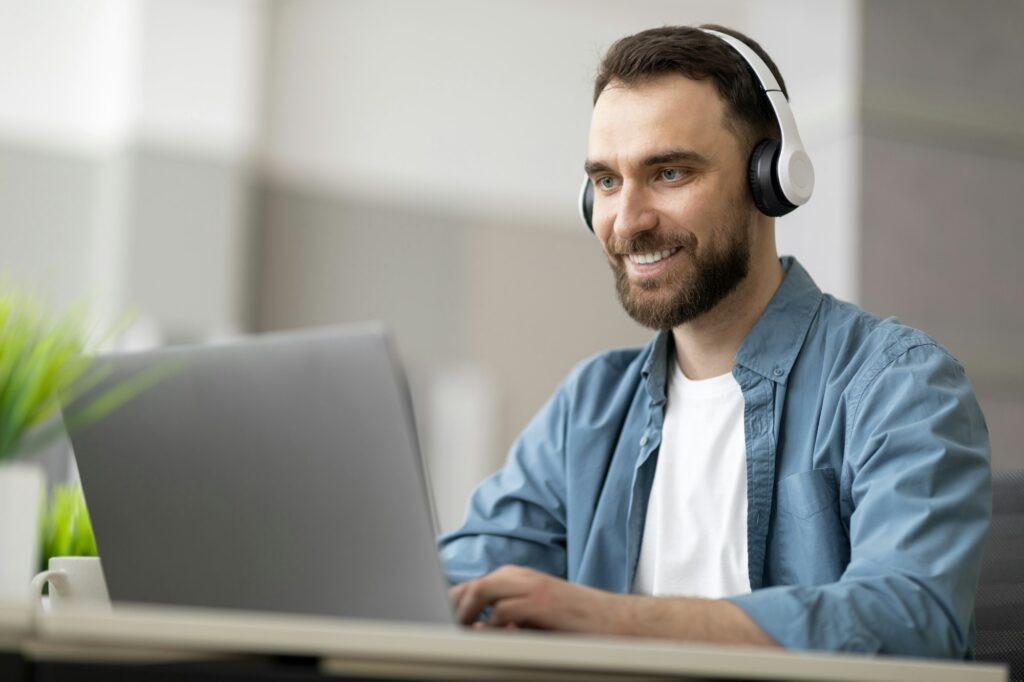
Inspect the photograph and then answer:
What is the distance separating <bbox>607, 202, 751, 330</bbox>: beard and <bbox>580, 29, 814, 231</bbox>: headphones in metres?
0.05

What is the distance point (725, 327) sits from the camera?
1.72 m

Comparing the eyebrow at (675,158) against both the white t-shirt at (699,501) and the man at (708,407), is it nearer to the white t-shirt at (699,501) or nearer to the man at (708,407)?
the man at (708,407)

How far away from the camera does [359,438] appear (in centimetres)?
92

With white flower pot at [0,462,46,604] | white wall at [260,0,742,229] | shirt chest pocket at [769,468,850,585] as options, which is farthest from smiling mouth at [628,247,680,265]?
white wall at [260,0,742,229]

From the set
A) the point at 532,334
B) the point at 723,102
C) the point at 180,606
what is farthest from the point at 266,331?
the point at 180,606

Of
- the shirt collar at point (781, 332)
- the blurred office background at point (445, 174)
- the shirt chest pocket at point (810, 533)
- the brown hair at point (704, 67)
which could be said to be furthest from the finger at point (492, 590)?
the blurred office background at point (445, 174)

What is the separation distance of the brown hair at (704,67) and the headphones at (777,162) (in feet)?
0.06

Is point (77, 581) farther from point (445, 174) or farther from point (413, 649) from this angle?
point (445, 174)

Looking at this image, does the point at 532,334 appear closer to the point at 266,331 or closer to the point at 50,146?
the point at 266,331

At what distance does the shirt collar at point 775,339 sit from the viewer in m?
1.60

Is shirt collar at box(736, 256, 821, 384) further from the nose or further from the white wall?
the white wall

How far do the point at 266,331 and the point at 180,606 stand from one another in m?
4.45

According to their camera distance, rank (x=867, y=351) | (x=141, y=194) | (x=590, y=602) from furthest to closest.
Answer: (x=141, y=194)
(x=867, y=351)
(x=590, y=602)

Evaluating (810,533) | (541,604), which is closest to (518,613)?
(541,604)
